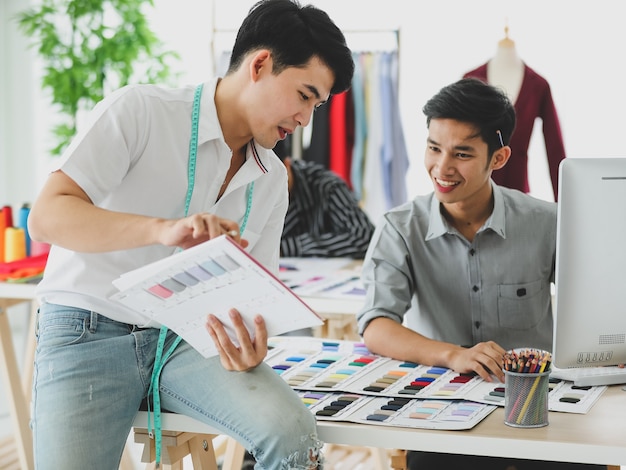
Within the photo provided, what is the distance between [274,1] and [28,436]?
2091 millimetres

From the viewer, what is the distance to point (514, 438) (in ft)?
4.67

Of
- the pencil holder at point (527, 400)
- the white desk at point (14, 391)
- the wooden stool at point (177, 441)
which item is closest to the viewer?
the pencil holder at point (527, 400)

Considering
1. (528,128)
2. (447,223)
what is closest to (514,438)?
(447,223)

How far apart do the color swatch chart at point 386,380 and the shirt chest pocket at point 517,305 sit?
432 mm

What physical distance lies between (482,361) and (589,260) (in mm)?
313

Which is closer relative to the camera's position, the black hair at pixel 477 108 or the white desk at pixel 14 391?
the black hair at pixel 477 108

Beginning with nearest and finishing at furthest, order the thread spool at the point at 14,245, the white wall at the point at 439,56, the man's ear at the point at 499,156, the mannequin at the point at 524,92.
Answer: the man's ear at the point at 499,156 < the thread spool at the point at 14,245 < the mannequin at the point at 524,92 < the white wall at the point at 439,56

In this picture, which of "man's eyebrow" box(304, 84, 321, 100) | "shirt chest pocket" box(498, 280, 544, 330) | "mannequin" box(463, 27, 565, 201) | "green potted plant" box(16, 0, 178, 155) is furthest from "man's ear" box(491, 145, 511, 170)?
"green potted plant" box(16, 0, 178, 155)

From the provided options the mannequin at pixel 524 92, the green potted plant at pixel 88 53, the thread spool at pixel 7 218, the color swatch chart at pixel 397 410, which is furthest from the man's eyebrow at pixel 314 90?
the green potted plant at pixel 88 53

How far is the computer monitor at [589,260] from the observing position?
5.27ft

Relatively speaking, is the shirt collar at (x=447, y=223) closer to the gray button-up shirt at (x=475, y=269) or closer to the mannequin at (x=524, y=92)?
the gray button-up shirt at (x=475, y=269)

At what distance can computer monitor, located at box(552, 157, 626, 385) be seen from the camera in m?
1.61

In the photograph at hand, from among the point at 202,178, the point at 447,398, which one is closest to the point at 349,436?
the point at 447,398

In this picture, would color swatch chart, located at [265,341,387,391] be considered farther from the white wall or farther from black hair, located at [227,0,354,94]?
the white wall
